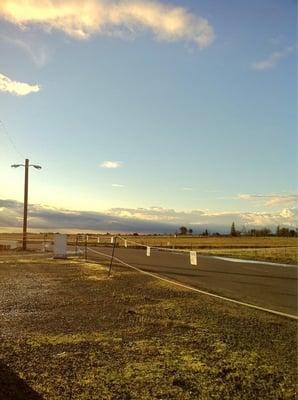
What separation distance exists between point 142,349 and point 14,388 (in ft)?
6.64

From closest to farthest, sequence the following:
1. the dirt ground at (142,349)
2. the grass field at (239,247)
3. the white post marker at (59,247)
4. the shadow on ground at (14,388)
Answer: the shadow on ground at (14,388)
the dirt ground at (142,349)
the white post marker at (59,247)
the grass field at (239,247)

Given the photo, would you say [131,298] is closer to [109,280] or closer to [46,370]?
[109,280]

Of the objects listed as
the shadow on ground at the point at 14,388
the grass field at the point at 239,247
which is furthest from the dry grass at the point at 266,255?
the shadow on ground at the point at 14,388

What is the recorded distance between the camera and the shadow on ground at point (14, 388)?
499 centimetres

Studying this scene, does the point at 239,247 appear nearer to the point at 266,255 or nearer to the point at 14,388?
the point at 266,255

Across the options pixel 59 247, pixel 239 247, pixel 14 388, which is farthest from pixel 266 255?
pixel 14 388

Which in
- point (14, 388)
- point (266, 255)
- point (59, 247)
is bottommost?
point (14, 388)

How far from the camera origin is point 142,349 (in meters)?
6.81

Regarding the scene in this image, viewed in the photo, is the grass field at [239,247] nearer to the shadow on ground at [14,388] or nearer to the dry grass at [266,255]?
the dry grass at [266,255]

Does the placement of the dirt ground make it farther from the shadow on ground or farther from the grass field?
the grass field

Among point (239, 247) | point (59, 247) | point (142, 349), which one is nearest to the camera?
point (142, 349)

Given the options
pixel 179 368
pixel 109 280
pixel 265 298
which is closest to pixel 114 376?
pixel 179 368

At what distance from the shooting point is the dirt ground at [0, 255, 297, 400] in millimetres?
5262

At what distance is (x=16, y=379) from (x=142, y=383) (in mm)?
1353
